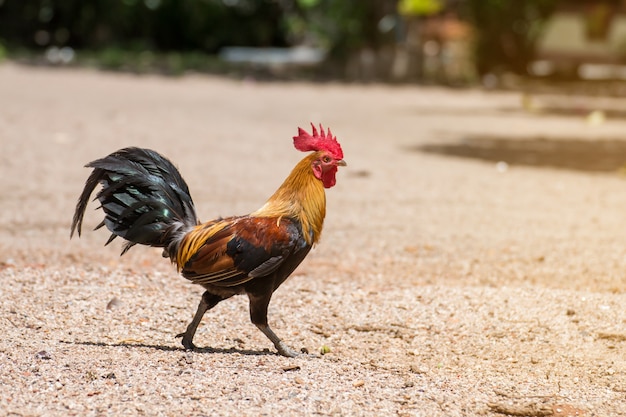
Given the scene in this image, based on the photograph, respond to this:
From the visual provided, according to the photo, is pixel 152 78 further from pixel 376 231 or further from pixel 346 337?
pixel 346 337

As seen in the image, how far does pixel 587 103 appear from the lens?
18.9 metres

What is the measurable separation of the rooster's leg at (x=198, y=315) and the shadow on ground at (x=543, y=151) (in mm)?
7266

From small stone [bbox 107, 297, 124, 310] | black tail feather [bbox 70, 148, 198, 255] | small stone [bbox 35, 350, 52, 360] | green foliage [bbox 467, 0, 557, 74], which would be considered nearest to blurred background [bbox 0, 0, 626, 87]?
green foliage [bbox 467, 0, 557, 74]

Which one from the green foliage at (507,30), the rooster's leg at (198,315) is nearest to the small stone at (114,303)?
the rooster's leg at (198,315)

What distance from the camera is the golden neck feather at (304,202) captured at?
4188 mm

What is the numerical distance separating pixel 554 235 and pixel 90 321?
394cm

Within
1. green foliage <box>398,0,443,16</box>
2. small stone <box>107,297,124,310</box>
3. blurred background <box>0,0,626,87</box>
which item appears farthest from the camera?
blurred background <box>0,0,626,87</box>

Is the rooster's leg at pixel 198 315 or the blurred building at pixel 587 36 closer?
the rooster's leg at pixel 198 315

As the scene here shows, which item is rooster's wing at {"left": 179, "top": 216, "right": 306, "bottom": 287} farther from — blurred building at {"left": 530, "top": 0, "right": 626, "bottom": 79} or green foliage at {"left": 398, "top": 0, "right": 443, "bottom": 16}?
blurred building at {"left": 530, "top": 0, "right": 626, "bottom": 79}

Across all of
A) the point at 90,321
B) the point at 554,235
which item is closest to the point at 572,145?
the point at 554,235

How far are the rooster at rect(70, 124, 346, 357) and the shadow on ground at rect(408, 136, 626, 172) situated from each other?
7158 millimetres

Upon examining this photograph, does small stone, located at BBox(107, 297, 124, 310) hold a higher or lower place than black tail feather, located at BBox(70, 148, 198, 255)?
lower

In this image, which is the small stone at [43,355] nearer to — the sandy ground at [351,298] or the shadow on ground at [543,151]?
the sandy ground at [351,298]

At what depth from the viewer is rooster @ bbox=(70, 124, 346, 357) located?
4.09m
